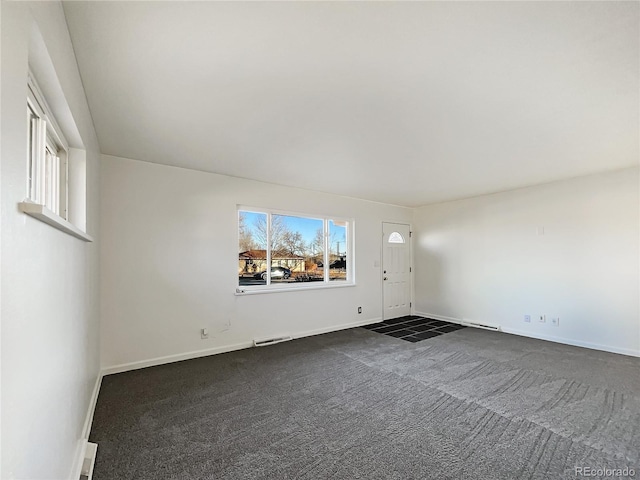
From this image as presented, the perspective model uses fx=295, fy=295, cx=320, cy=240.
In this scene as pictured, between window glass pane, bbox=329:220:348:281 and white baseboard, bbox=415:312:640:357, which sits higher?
window glass pane, bbox=329:220:348:281

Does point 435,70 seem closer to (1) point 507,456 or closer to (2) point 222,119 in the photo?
(2) point 222,119

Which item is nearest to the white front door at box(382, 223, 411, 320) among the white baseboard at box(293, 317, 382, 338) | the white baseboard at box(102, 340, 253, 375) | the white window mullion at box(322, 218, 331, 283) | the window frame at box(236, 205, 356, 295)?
the white baseboard at box(293, 317, 382, 338)

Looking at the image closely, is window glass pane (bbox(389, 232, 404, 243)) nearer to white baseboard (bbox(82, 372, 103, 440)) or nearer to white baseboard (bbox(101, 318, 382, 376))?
white baseboard (bbox(101, 318, 382, 376))

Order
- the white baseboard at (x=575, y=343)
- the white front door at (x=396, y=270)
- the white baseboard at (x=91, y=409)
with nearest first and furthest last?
the white baseboard at (x=91, y=409) < the white baseboard at (x=575, y=343) < the white front door at (x=396, y=270)

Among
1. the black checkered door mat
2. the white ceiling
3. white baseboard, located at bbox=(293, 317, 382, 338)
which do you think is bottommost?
the black checkered door mat

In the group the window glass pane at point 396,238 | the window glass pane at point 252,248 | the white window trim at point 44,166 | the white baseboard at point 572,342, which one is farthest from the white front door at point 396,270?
the white window trim at point 44,166

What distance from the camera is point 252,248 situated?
430 centimetres

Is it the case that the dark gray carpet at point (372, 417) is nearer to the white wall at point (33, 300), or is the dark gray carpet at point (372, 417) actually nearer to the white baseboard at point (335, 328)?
the white wall at point (33, 300)

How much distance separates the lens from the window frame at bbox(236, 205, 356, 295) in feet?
13.8

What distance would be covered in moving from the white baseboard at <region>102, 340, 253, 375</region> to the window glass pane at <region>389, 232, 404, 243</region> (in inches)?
133

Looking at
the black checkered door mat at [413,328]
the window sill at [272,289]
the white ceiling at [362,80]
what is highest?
the white ceiling at [362,80]

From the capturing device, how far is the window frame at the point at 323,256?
421 centimetres

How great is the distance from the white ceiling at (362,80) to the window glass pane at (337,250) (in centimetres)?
201

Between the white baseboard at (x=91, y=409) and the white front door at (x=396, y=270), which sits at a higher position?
the white front door at (x=396, y=270)
